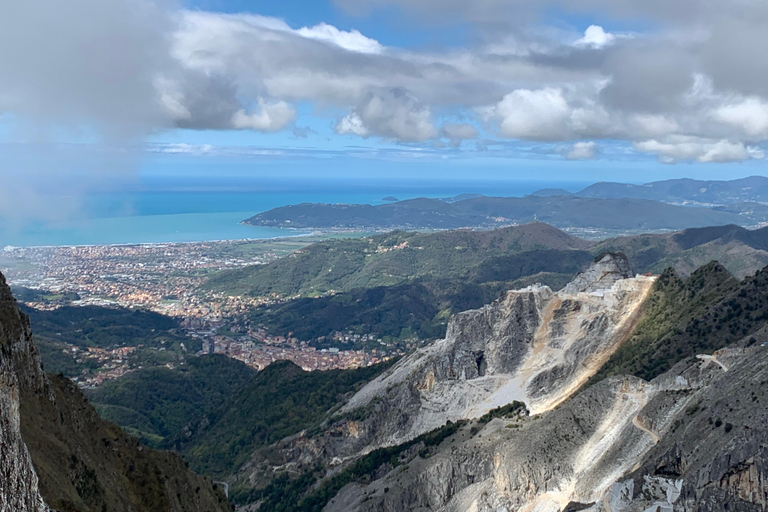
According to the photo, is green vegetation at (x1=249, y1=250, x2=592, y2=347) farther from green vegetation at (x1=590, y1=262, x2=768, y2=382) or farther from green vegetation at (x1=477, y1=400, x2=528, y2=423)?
green vegetation at (x1=477, y1=400, x2=528, y2=423)

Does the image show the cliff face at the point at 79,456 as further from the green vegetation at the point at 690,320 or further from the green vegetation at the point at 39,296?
the green vegetation at the point at 39,296

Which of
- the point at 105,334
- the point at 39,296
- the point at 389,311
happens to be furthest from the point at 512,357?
the point at 39,296

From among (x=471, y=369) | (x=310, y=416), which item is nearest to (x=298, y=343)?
(x=310, y=416)

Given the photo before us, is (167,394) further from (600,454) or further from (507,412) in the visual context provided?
(600,454)

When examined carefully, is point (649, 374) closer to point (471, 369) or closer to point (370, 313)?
point (471, 369)

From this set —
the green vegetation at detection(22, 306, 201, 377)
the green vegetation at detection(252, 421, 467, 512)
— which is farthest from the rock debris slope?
the green vegetation at detection(22, 306, 201, 377)

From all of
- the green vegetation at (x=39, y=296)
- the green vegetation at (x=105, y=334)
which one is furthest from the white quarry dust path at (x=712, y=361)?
the green vegetation at (x=39, y=296)
